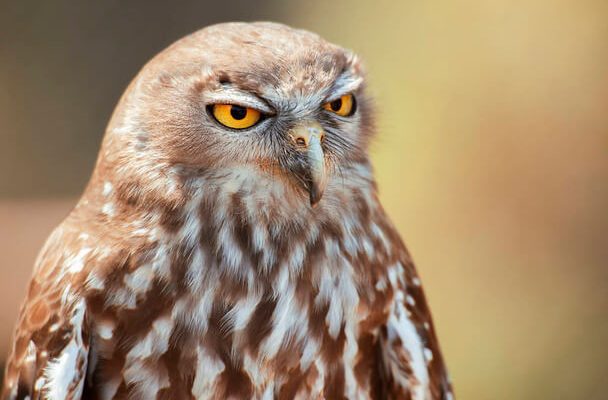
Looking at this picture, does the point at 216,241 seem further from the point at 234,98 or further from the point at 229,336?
the point at 234,98

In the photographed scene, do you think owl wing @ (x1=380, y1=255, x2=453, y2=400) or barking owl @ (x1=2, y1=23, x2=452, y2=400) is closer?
barking owl @ (x1=2, y1=23, x2=452, y2=400)

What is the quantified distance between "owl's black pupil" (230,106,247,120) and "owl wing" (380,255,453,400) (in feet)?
2.02

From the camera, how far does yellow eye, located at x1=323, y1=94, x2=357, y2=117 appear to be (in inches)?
97.0

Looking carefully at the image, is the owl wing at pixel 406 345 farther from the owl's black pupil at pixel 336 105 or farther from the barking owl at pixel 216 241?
the owl's black pupil at pixel 336 105

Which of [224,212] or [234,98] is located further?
[224,212]

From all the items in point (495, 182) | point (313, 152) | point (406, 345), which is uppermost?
point (313, 152)

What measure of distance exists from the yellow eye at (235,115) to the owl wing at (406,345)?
0.60 meters

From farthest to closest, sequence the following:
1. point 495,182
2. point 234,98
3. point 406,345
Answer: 1. point 495,182
2. point 406,345
3. point 234,98

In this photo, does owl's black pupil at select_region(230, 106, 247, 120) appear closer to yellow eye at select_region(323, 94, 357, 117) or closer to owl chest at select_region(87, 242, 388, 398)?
yellow eye at select_region(323, 94, 357, 117)

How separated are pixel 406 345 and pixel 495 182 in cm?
306

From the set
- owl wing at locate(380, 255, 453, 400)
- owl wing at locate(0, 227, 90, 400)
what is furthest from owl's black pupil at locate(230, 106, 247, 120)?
owl wing at locate(380, 255, 453, 400)

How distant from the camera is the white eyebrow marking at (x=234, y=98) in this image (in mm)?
2291

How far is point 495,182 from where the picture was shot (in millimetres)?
5551

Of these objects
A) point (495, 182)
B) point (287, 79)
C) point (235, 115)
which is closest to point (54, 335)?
point (235, 115)
